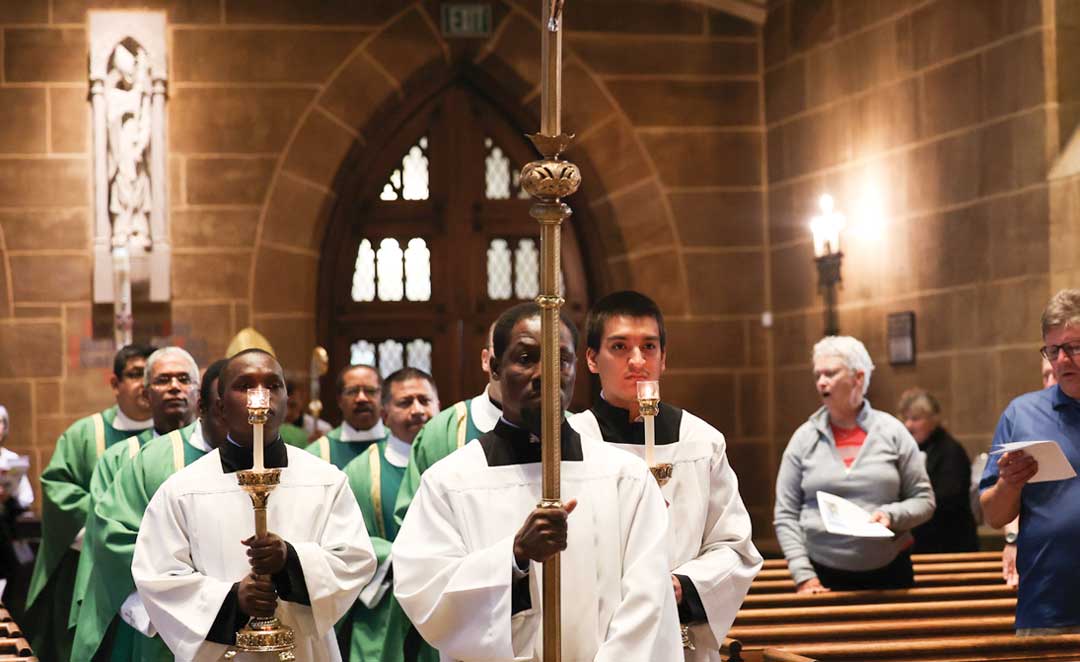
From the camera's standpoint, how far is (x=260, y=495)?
424cm

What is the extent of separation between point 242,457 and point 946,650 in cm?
226

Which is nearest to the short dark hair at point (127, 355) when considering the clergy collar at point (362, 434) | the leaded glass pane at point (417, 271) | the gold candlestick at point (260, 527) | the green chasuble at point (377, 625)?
the clergy collar at point (362, 434)

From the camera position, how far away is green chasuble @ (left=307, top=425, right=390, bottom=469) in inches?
305

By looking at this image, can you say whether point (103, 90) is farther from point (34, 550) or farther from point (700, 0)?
point (700, 0)

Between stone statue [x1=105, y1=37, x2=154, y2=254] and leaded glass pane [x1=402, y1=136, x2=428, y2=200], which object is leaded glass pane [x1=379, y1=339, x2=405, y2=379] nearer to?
leaded glass pane [x1=402, y1=136, x2=428, y2=200]

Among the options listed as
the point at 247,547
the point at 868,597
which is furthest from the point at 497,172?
the point at 247,547

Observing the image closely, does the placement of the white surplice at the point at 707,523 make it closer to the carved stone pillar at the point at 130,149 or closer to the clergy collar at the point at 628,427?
the clergy collar at the point at 628,427

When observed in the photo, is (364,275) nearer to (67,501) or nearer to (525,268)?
(525,268)

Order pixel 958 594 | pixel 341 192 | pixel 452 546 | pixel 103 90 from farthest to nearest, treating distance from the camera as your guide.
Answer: pixel 341 192
pixel 103 90
pixel 958 594
pixel 452 546

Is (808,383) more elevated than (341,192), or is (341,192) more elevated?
(341,192)

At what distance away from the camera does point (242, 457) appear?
15.7 ft

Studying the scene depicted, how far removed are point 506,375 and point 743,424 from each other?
A: 888 cm

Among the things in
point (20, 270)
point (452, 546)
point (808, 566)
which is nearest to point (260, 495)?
point (452, 546)

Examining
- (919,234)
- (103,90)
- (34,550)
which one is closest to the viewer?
(34,550)
